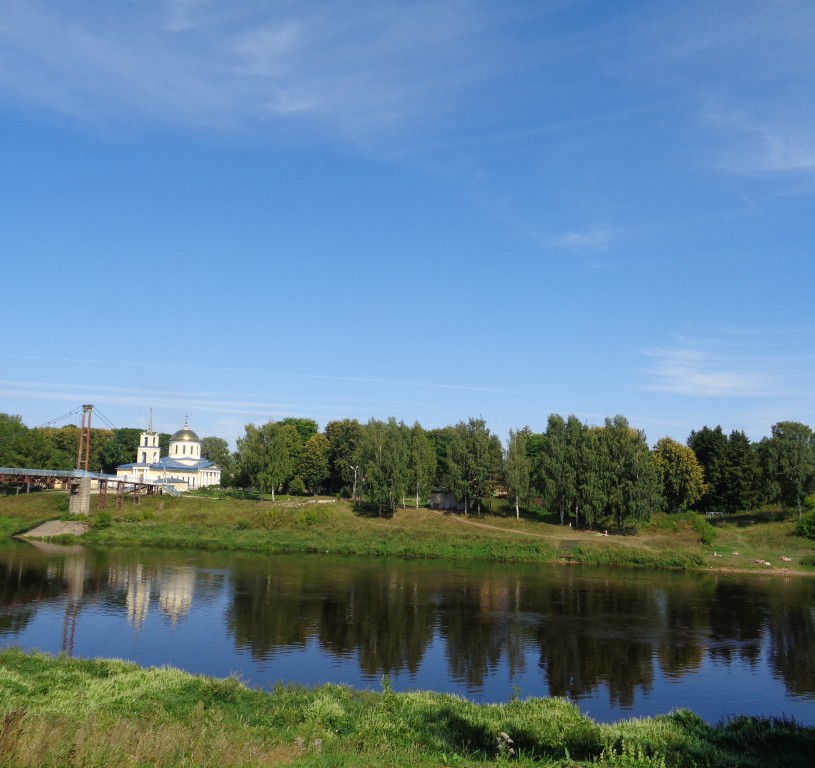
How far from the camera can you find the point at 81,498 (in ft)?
231

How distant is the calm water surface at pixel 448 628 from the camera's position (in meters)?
25.8

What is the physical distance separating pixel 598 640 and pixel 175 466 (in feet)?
278

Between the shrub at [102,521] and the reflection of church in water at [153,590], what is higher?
the shrub at [102,521]

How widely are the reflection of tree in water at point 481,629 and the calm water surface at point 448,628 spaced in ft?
0.42

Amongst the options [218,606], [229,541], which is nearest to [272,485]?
[229,541]

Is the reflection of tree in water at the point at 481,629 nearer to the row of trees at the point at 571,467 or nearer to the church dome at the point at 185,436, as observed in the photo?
the row of trees at the point at 571,467

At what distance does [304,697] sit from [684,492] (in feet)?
221

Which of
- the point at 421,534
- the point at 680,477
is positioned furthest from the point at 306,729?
the point at 680,477

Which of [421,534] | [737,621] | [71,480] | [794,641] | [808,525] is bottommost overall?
[794,641]

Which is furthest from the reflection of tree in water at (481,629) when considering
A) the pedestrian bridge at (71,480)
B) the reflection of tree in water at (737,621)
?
the pedestrian bridge at (71,480)

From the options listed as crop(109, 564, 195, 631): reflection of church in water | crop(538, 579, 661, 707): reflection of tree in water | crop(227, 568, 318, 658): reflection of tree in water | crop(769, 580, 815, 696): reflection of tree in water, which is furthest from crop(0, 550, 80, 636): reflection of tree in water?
crop(769, 580, 815, 696): reflection of tree in water

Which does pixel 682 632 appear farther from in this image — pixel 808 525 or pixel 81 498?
pixel 81 498

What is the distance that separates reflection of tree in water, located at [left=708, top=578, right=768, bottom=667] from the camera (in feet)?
102

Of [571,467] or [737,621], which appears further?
[571,467]
